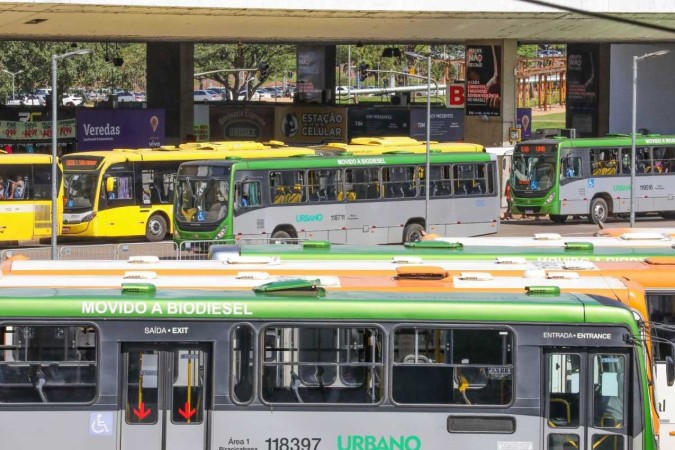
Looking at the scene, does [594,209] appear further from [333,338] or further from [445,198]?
[333,338]

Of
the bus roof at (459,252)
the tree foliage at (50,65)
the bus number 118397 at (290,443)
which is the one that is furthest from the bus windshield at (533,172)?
the tree foliage at (50,65)

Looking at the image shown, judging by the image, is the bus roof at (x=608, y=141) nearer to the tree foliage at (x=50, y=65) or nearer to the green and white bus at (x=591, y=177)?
the green and white bus at (x=591, y=177)

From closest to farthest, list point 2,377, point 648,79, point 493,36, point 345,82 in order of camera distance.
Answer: point 2,377 → point 493,36 → point 648,79 → point 345,82

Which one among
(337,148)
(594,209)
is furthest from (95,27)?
(594,209)

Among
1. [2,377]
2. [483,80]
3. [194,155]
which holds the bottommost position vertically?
[2,377]

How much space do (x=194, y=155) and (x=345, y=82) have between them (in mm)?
95182

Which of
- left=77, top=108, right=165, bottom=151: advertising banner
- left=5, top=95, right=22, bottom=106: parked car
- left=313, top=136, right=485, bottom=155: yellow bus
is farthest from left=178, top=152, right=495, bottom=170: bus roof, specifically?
left=5, top=95, right=22, bottom=106: parked car

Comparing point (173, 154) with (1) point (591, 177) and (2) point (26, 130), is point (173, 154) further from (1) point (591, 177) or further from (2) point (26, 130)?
(1) point (591, 177)

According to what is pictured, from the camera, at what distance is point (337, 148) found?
3666cm

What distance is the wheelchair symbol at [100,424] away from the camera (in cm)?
1200

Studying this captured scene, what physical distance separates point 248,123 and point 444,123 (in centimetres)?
989

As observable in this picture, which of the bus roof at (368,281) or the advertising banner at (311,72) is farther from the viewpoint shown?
the advertising banner at (311,72)

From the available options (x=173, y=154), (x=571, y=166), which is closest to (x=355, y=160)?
(x=173, y=154)

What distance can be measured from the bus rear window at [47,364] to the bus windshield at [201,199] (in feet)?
68.4
